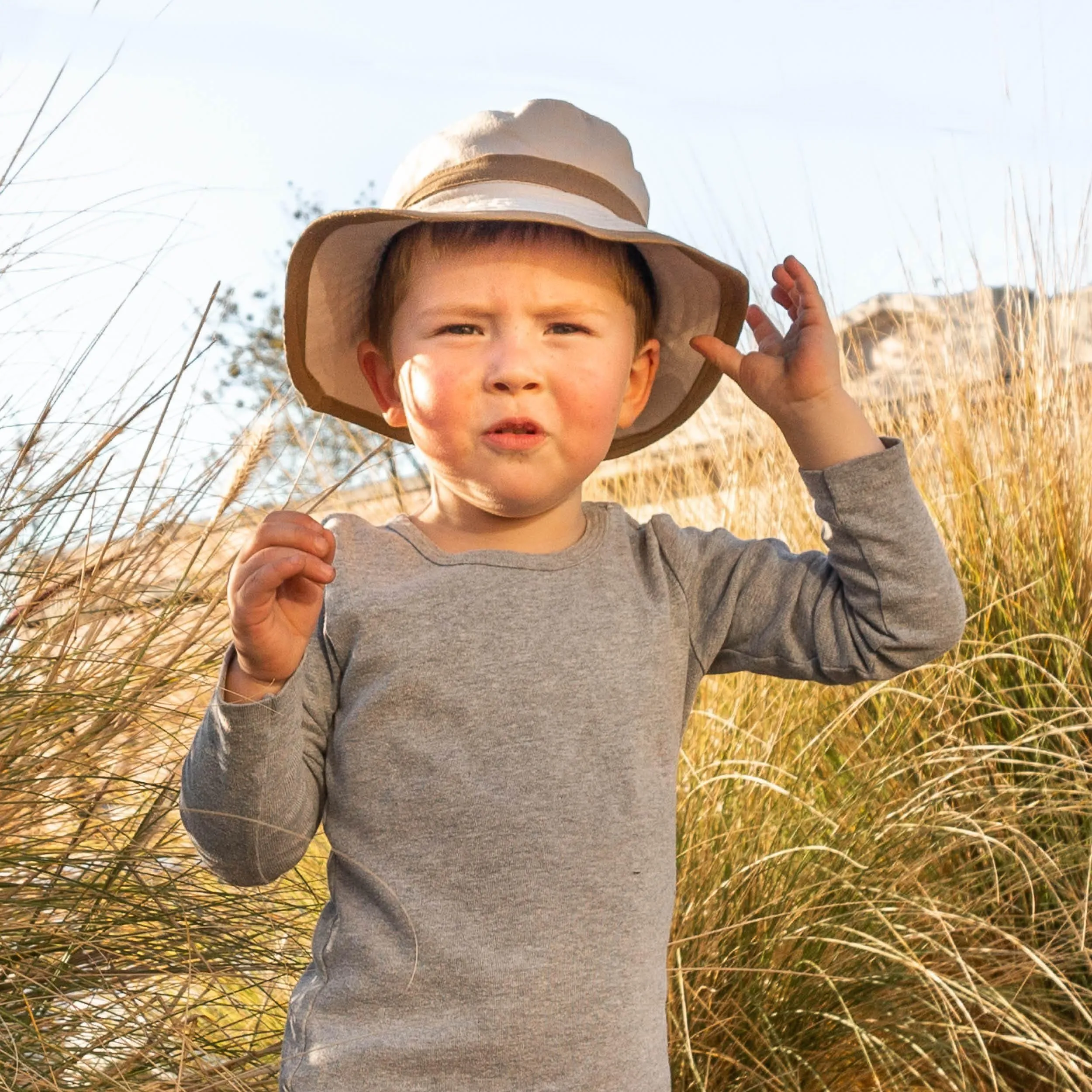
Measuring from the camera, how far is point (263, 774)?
1.50m

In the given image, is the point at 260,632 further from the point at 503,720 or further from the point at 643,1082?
the point at 643,1082

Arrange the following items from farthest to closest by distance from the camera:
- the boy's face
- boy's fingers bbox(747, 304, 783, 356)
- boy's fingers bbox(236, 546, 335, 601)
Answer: boy's fingers bbox(747, 304, 783, 356) → the boy's face → boy's fingers bbox(236, 546, 335, 601)

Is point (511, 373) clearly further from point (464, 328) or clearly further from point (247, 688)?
point (247, 688)

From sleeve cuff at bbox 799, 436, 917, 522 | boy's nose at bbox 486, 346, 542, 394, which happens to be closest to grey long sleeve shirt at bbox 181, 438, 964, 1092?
sleeve cuff at bbox 799, 436, 917, 522

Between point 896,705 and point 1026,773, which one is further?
point 896,705

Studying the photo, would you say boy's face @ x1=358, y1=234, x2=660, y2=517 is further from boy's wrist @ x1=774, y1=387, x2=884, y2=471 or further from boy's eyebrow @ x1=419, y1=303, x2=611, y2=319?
boy's wrist @ x1=774, y1=387, x2=884, y2=471

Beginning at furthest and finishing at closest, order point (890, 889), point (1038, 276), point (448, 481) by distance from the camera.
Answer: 1. point (1038, 276)
2. point (890, 889)
3. point (448, 481)

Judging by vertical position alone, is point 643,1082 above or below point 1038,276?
below

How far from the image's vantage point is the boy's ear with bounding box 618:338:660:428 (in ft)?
6.22

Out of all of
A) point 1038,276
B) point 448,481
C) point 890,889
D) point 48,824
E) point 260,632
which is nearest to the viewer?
point 260,632

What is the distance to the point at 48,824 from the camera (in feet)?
8.70

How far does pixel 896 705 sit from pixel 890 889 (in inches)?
25.7

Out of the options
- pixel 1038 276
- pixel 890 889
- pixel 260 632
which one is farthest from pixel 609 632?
pixel 1038 276

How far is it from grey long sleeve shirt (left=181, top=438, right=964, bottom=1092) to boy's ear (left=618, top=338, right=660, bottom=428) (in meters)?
0.24
